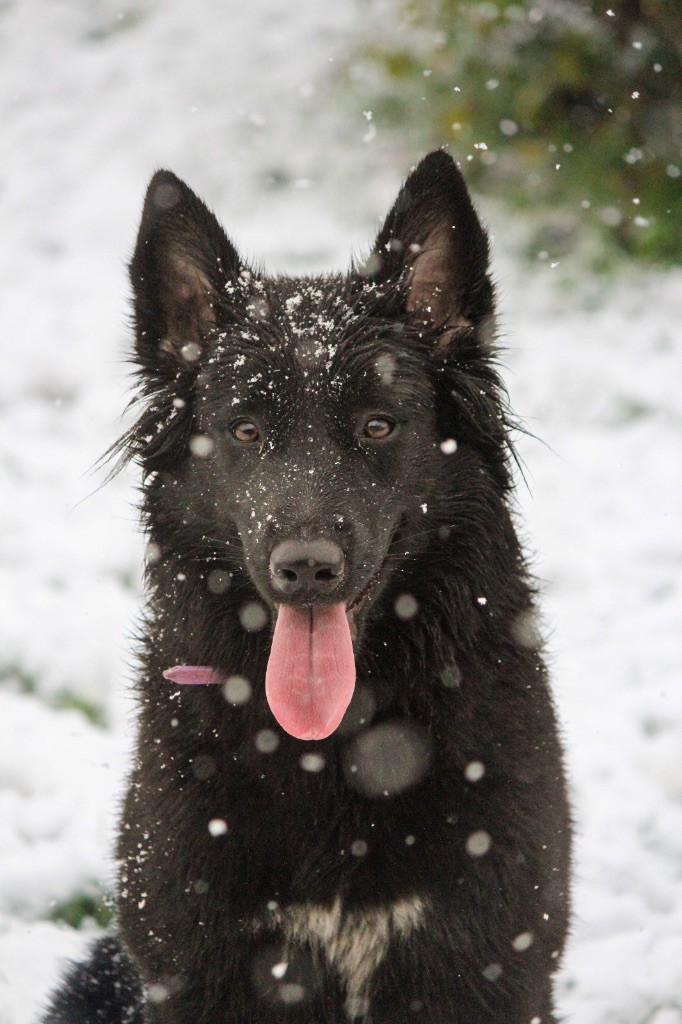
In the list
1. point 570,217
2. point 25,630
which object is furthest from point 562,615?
point 570,217

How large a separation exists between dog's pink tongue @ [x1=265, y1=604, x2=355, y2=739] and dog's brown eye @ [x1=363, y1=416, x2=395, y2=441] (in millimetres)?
494

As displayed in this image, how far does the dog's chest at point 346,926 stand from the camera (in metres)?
2.89

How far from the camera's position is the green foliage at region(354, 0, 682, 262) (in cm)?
735

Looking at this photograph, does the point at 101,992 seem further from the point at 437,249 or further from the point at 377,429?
the point at 437,249

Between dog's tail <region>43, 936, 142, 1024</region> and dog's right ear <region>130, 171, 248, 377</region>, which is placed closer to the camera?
dog's right ear <region>130, 171, 248, 377</region>

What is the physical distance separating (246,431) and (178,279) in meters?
0.49

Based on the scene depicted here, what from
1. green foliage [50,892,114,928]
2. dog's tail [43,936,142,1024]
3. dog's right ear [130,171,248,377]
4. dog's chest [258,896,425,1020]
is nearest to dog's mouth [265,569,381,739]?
dog's chest [258,896,425,1020]

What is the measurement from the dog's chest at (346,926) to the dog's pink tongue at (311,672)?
0.45 metres

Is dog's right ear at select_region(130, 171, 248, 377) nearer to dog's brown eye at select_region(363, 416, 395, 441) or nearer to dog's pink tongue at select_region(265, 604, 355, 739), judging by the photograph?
dog's brown eye at select_region(363, 416, 395, 441)

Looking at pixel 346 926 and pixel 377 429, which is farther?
pixel 377 429

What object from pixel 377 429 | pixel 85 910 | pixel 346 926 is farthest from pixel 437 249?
pixel 85 910

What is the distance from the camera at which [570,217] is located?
7.79 m

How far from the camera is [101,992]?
3.52 meters

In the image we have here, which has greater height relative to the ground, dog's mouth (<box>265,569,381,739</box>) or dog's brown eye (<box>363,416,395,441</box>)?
dog's brown eye (<box>363,416,395,441</box>)
